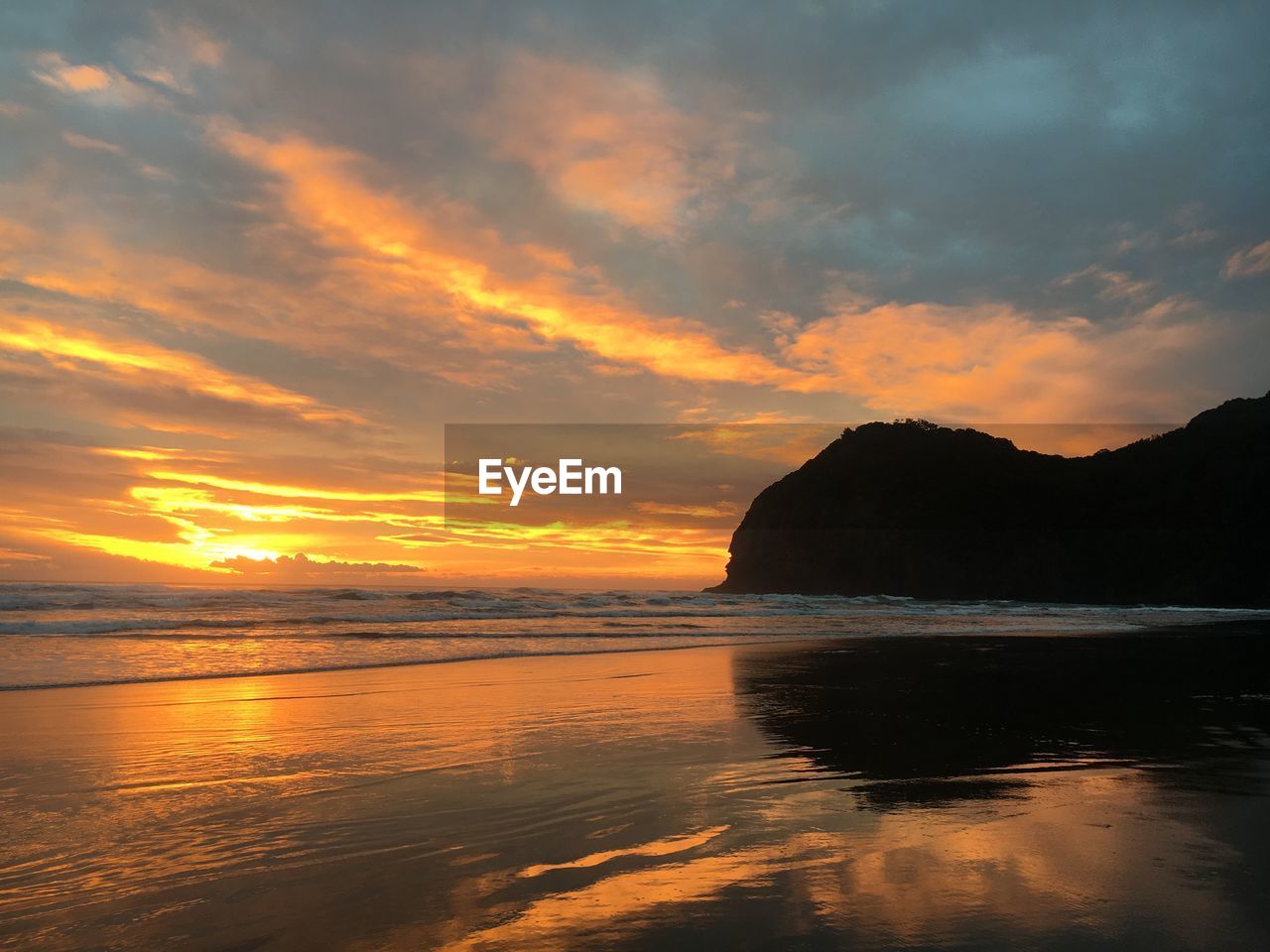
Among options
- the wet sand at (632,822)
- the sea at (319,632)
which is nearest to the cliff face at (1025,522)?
the sea at (319,632)

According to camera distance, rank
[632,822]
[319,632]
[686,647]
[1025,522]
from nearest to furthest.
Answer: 1. [632,822]
2. [686,647]
3. [319,632]
4. [1025,522]

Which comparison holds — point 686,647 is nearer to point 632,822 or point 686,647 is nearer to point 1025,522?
point 632,822

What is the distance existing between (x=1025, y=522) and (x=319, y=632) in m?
88.0

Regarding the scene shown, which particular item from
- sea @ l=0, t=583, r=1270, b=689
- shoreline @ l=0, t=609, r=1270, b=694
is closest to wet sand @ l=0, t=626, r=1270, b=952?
shoreline @ l=0, t=609, r=1270, b=694

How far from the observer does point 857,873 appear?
392cm

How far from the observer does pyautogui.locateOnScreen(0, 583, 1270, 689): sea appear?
47.8 ft

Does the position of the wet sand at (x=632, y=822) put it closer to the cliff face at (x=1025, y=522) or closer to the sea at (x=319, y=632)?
the sea at (x=319, y=632)

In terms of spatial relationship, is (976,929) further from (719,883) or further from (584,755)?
(584,755)

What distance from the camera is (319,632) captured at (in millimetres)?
21984

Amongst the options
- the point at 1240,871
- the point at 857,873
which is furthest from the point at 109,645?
the point at 1240,871

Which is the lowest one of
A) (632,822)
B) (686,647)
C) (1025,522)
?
(686,647)

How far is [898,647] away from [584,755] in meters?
14.2

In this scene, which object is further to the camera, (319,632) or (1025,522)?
(1025,522)

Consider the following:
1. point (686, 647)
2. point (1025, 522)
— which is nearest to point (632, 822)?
point (686, 647)
